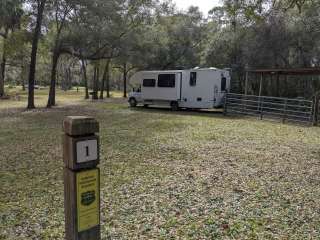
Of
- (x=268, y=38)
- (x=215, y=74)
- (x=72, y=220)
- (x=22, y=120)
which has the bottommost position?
(x=22, y=120)

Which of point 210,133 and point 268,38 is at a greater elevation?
point 268,38

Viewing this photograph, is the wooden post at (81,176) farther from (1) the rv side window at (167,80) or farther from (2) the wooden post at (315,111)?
(1) the rv side window at (167,80)

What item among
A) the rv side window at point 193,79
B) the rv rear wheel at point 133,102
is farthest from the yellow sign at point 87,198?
the rv rear wheel at point 133,102

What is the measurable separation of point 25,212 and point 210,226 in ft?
7.32

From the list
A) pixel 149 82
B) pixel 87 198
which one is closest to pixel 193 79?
pixel 149 82

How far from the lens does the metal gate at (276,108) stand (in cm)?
1288

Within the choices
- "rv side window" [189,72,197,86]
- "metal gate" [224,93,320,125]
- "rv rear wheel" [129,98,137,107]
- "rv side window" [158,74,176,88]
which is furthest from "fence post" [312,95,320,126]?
"rv rear wheel" [129,98,137,107]

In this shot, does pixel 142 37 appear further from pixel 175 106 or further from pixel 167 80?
pixel 175 106

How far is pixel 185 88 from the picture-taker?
58.6ft

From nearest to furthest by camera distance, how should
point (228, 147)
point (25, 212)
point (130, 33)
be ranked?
point (25, 212) → point (228, 147) → point (130, 33)

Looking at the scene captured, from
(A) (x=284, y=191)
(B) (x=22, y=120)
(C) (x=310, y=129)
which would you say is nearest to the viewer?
(A) (x=284, y=191)

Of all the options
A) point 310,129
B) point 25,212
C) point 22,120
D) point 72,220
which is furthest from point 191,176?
point 22,120

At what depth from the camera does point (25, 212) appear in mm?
3963

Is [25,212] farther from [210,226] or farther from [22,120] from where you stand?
[22,120]
